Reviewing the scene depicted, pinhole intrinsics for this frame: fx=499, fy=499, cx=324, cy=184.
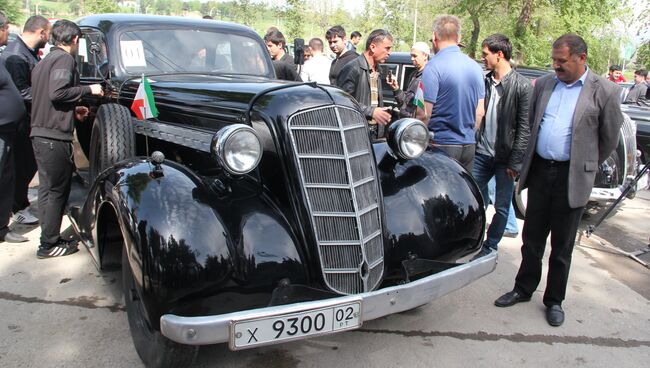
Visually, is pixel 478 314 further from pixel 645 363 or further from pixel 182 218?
pixel 182 218

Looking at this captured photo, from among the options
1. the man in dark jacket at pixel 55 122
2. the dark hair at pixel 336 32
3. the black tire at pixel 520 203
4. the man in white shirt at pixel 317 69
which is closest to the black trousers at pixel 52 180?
the man in dark jacket at pixel 55 122

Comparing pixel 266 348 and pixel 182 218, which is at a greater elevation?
pixel 182 218

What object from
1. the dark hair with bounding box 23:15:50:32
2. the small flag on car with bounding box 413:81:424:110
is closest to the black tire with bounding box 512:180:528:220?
the small flag on car with bounding box 413:81:424:110

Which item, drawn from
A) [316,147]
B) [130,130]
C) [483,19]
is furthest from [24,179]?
[483,19]

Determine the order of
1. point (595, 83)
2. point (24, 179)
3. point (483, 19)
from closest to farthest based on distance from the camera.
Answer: point (595, 83) → point (24, 179) → point (483, 19)

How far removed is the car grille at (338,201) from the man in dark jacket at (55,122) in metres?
2.38

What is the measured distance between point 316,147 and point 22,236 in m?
3.47

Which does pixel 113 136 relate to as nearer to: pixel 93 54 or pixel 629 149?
pixel 93 54

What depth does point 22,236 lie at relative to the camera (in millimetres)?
4621

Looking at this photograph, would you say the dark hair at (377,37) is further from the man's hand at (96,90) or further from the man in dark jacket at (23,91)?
the man in dark jacket at (23,91)

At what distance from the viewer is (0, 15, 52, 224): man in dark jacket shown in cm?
496

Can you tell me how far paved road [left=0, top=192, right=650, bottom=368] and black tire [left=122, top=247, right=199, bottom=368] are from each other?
7.3 inches

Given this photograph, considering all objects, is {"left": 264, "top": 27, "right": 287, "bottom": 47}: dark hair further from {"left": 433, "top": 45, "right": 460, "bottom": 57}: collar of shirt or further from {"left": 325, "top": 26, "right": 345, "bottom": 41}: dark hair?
{"left": 433, "top": 45, "right": 460, "bottom": 57}: collar of shirt

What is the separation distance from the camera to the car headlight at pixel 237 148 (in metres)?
2.49
